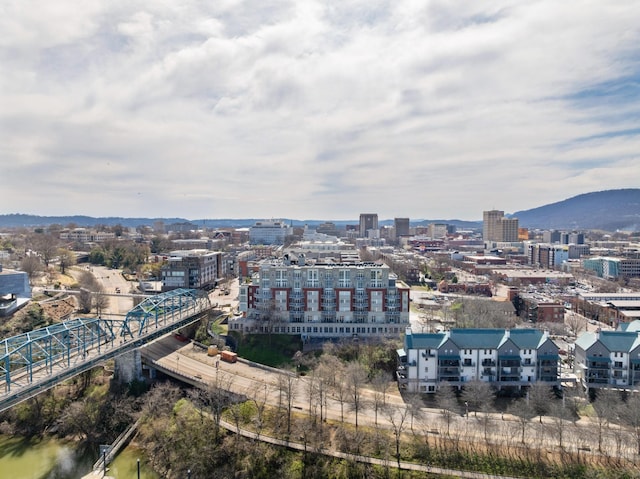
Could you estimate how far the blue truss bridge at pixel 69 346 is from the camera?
104ft

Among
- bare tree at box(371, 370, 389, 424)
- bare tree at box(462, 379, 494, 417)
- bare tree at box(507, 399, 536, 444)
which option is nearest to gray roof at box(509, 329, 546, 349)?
bare tree at box(507, 399, 536, 444)

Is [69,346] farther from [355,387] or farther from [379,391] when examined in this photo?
[379,391]

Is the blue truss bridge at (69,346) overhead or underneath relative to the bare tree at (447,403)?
overhead

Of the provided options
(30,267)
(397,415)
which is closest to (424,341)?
(397,415)

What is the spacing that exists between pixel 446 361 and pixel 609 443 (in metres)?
13.5

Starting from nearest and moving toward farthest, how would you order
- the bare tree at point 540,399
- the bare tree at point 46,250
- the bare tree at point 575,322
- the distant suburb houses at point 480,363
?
the bare tree at point 540,399 → the distant suburb houses at point 480,363 → the bare tree at point 575,322 → the bare tree at point 46,250

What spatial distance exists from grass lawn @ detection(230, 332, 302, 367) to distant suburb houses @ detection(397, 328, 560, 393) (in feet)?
48.5

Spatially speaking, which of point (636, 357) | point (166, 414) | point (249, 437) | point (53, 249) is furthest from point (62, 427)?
point (53, 249)

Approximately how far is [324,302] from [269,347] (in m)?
9.70

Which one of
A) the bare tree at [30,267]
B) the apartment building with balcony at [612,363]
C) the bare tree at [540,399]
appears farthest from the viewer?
the bare tree at [30,267]

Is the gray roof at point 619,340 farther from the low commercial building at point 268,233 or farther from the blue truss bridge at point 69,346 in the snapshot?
the low commercial building at point 268,233

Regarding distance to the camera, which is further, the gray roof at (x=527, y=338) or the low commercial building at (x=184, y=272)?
the low commercial building at (x=184, y=272)

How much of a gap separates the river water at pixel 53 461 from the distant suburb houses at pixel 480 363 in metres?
24.8

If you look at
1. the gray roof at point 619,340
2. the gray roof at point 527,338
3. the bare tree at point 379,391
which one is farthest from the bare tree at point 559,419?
the bare tree at point 379,391
